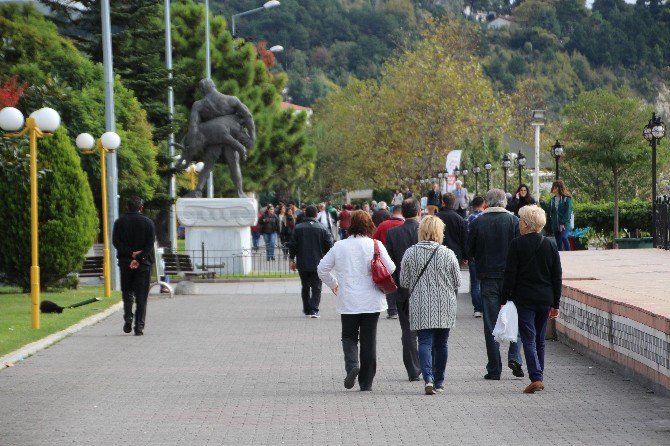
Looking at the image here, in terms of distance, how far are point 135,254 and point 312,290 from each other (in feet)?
12.9

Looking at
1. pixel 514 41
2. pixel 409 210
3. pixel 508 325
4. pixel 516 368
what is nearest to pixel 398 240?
pixel 409 210

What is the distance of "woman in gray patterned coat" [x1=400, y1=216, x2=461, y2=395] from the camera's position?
11117mm

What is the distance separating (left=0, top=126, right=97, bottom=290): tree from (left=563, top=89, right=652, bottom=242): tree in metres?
23.2

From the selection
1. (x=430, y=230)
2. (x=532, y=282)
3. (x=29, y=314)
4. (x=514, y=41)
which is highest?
(x=514, y=41)

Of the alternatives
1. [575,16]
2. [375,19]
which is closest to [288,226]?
[375,19]

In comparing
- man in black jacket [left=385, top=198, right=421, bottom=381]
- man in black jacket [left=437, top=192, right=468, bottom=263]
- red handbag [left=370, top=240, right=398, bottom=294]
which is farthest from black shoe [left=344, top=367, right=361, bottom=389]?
man in black jacket [left=437, top=192, right=468, bottom=263]

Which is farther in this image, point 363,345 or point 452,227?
point 452,227

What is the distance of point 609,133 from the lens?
4450 cm

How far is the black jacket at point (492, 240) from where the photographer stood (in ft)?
40.4

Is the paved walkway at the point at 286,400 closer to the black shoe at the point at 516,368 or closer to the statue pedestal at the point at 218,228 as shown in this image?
the black shoe at the point at 516,368

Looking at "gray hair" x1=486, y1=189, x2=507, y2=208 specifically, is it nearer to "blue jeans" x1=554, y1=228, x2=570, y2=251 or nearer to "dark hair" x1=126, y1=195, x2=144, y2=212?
"dark hair" x1=126, y1=195, x2=144, y2=212

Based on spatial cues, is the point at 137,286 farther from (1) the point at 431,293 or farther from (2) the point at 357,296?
(1) the point at 431,293

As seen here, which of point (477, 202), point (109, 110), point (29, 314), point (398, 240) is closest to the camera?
point (398, 240)

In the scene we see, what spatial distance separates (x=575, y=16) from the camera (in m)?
172
